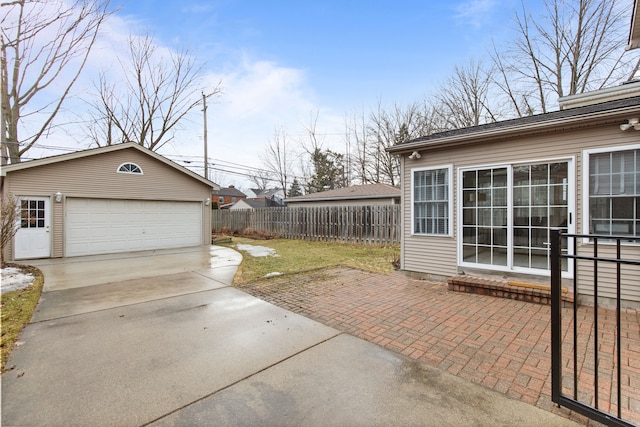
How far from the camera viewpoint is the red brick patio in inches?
99.7

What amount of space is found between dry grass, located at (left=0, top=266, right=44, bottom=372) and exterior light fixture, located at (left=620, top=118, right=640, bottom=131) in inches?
312

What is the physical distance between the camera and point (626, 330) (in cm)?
358

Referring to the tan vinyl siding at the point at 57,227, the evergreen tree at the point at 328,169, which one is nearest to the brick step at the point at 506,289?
the tan vinyl siding at the point at 57,227

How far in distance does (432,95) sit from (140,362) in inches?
891

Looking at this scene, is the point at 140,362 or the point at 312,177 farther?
the point at 312,177

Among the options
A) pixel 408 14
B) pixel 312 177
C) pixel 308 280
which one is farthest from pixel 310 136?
pixel 308 280

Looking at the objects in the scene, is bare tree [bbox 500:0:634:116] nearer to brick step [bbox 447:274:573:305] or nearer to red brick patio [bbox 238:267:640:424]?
brick step [bbox 447:274:573:305]

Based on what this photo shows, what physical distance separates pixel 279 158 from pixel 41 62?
19621mm

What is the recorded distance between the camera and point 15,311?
14.2ft

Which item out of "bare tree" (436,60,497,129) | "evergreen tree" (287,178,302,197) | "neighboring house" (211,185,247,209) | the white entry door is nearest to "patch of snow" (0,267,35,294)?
the white entry door

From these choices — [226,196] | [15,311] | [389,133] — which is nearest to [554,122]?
[15,311]

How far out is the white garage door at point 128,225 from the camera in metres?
10.3

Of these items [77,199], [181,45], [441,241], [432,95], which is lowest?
[441,241]

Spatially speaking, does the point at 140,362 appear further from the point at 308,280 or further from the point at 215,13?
the point at 215,13
